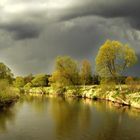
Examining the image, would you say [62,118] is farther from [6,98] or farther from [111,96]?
[111,96]

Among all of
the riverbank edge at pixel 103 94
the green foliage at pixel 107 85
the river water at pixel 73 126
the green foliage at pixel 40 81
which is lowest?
the river water at pixel 73 126

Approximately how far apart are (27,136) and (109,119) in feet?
59.2

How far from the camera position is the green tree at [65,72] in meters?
117

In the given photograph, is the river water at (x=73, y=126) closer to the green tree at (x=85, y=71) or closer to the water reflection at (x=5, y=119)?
the water reflection at (x=5, y=119)

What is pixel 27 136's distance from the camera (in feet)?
121

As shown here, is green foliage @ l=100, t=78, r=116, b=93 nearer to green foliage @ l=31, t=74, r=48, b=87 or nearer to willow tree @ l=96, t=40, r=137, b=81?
willow tree @ l=96, t=40, r=137, b=81

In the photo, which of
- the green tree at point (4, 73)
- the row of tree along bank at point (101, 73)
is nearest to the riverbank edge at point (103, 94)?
the row of tree along bank at point (101, 73)

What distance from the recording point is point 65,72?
117312 millimetres

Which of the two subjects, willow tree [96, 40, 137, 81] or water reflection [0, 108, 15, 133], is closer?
water reflection [0, 108, 15, 133]

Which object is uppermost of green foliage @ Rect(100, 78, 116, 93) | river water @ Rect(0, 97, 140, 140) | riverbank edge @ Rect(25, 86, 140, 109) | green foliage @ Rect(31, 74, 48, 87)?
green foliage @ Rect(31, 74, 48, 87)


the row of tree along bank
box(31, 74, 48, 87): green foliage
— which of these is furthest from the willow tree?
box(31, 74, 48, 87): green foliage

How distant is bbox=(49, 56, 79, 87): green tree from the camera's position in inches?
4594

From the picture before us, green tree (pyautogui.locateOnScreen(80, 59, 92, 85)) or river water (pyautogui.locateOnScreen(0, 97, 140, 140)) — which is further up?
green tree (pyautogui.locateOnScreen(80, 59, 92, 85))

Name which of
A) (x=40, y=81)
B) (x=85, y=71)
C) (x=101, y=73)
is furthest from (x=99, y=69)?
(x=40, y=81)
